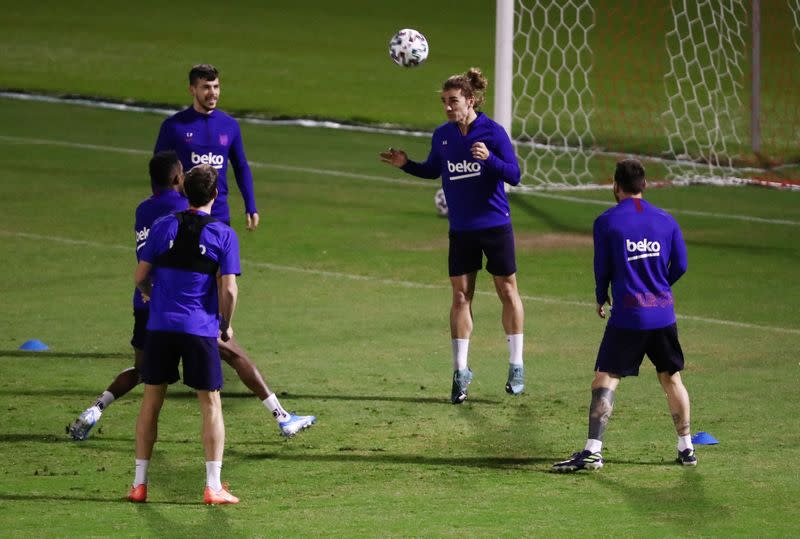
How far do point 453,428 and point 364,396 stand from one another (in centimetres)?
113

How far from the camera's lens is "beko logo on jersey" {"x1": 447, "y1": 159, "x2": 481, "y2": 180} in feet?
37.6

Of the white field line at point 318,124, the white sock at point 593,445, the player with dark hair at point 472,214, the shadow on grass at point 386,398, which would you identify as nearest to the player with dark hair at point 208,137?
the shadow on grass at point 386,398

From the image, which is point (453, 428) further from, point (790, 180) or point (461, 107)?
point (790, 180)

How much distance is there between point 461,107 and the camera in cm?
1121

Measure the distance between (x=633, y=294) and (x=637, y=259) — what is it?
0.20m

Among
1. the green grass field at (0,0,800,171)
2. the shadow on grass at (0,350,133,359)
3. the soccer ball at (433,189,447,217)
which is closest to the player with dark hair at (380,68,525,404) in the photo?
the shadow on grass at (0,350,133,359)

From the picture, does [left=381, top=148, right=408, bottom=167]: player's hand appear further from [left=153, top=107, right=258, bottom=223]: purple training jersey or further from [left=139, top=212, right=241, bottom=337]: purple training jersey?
[left=139, top=212, right=241, bottom=337]: purple training jersey

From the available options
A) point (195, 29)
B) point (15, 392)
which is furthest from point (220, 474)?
point (195, 29)

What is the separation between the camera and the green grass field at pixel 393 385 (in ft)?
28.1

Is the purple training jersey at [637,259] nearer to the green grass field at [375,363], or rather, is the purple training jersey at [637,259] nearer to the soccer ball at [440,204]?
the green grass field at [375,363]

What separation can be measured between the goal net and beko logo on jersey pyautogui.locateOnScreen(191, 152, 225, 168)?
357 inches

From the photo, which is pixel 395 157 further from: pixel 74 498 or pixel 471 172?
pixel 74 498

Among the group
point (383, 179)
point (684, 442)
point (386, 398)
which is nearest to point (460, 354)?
point (386, 398)

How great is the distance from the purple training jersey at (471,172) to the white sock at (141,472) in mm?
3680
